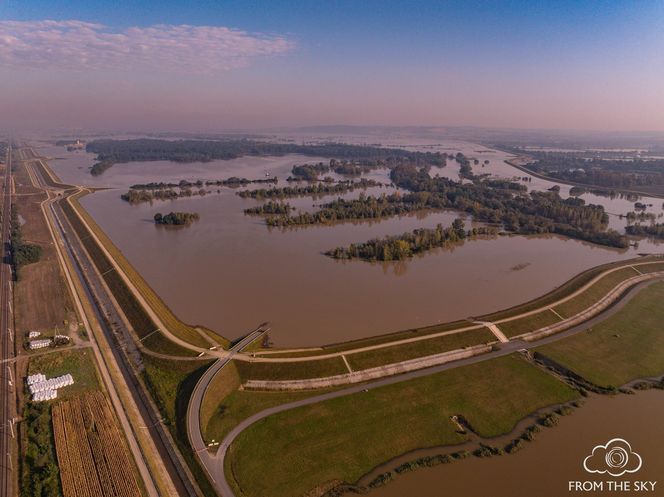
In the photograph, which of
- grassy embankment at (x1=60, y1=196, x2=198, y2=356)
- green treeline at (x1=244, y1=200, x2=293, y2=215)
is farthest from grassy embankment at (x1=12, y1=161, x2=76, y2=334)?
green treeline at (x1=244, y1=200, x2=293, y2=215)

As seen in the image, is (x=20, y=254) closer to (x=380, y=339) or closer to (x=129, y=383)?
(x=129, y=383)

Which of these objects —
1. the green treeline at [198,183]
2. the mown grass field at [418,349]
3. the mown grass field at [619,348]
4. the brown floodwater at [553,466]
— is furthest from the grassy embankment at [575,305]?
the green treeline at [198,183]

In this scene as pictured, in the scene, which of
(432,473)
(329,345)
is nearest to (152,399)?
(329,345)

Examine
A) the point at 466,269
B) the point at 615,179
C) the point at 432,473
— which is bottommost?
the point at 432,473

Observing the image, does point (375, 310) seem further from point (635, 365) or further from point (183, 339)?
point (635, 365)

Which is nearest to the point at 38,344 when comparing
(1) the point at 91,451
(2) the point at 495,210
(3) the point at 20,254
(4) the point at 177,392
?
(4) the point at 177,392
